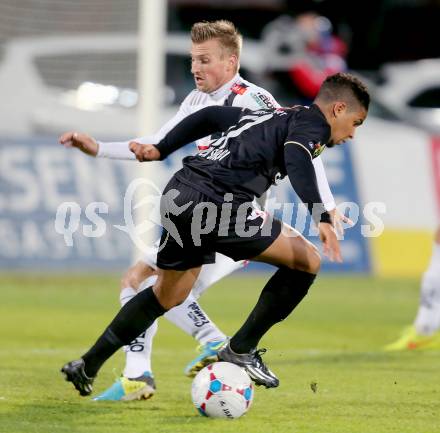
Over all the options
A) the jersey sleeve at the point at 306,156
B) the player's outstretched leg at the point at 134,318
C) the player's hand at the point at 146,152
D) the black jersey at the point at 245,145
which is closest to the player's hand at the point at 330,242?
the jersey sleeve at the point at 306,156

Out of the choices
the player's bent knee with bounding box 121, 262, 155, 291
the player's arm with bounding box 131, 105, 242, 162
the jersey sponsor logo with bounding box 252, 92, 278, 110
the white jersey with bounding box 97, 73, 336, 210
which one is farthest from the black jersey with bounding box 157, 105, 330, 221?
the player's bent knee with bounding box 121, 262, 155, 291

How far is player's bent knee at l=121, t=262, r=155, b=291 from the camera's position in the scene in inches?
286

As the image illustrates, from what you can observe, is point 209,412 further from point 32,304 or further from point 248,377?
point 32,304

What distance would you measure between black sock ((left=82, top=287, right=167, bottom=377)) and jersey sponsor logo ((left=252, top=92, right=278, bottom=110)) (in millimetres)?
1292

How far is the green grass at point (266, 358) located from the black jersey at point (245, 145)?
3.96 ft

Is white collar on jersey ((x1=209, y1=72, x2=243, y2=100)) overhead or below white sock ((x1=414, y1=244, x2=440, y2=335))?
overhead

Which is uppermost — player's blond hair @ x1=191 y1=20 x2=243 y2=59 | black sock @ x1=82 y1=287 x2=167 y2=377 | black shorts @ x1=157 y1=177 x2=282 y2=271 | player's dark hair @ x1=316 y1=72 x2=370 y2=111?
player's blond hair @ x1=191 y1=20 x2=243 y2=59

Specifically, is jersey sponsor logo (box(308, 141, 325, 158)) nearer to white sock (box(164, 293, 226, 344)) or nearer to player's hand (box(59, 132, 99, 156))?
player's hand (box(59, 132, 99, 156))

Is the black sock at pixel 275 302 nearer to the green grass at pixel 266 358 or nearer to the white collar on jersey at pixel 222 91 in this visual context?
the green grass at pixel 266 358

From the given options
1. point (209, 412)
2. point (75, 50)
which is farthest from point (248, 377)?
point (75, 50)

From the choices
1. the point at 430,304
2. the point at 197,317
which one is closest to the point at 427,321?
the point at 430,304

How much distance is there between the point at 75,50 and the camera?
562 inches

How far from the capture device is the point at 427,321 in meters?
9.51

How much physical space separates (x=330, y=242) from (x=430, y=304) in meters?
3.84
